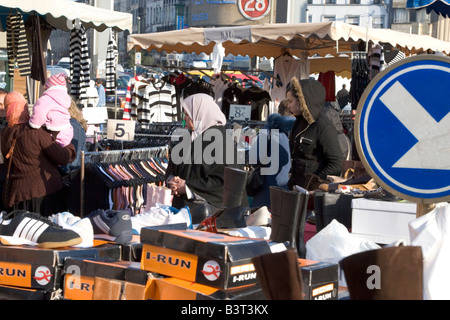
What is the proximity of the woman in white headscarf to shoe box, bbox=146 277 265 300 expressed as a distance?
106 inches

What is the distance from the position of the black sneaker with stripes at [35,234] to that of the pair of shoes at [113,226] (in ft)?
1.25

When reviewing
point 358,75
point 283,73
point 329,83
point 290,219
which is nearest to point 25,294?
point 290,219

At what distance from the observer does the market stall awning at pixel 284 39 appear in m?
11.3

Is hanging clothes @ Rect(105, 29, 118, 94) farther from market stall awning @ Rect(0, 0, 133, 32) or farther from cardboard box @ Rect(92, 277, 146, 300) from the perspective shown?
cardboard box @ Rect(92, 277, 146, 300)

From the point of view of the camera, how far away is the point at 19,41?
11625mm

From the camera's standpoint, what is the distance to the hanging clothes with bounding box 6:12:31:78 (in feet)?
37.6

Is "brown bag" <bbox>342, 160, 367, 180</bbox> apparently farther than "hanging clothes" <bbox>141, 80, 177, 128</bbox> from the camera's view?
No

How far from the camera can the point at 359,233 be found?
3162 mm

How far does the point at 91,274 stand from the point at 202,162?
2.79 m

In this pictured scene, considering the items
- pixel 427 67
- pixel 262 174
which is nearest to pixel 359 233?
pixel 427 67

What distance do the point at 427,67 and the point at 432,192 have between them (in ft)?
1.33

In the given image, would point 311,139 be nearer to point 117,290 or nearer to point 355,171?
point 355,171

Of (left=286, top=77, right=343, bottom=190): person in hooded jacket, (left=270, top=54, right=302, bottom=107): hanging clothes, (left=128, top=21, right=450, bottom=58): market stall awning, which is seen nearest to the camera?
(left=286, top=77, right=343, bottom=190): person in hooded jacket

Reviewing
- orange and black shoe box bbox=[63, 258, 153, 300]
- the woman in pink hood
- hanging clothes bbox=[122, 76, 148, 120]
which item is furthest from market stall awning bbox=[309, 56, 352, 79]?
orange and black shoe box bbox=[63, 258, 153, 300]
